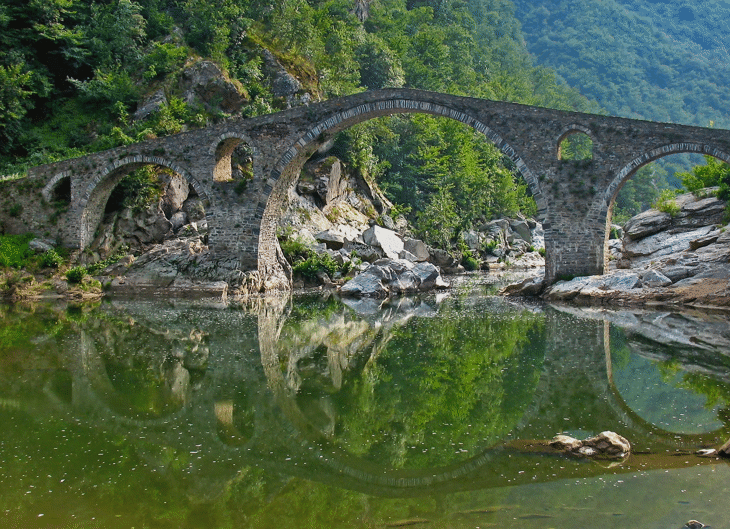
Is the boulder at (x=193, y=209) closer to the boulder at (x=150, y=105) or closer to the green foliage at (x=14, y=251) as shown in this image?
the boulder at (x=150, y=105)

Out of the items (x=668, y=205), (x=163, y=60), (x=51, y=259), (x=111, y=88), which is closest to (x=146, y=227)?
(x=51, y=259)

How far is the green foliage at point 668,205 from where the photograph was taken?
21125mm

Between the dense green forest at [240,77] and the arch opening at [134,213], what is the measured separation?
75.3 inches

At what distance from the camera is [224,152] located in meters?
24.4

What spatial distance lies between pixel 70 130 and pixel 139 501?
1086 inches

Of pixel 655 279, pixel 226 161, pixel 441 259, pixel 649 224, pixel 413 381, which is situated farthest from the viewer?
pixel 441 259

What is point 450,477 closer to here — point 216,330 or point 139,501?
point 139,501

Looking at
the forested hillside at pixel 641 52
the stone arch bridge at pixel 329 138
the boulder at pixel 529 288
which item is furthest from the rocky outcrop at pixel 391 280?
the forested hillside at pixel 641 52

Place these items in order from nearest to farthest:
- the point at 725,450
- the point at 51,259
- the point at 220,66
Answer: the point at 725,450
the point at 51,259
the point at 220,66

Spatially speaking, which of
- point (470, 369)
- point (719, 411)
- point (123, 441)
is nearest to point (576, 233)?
point (470, 369)

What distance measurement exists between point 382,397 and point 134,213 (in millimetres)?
19865

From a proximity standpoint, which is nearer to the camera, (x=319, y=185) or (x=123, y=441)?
(x=123, y=441)

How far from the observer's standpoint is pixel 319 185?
96.3 ft

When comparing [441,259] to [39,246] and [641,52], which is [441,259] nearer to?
[39,246]
